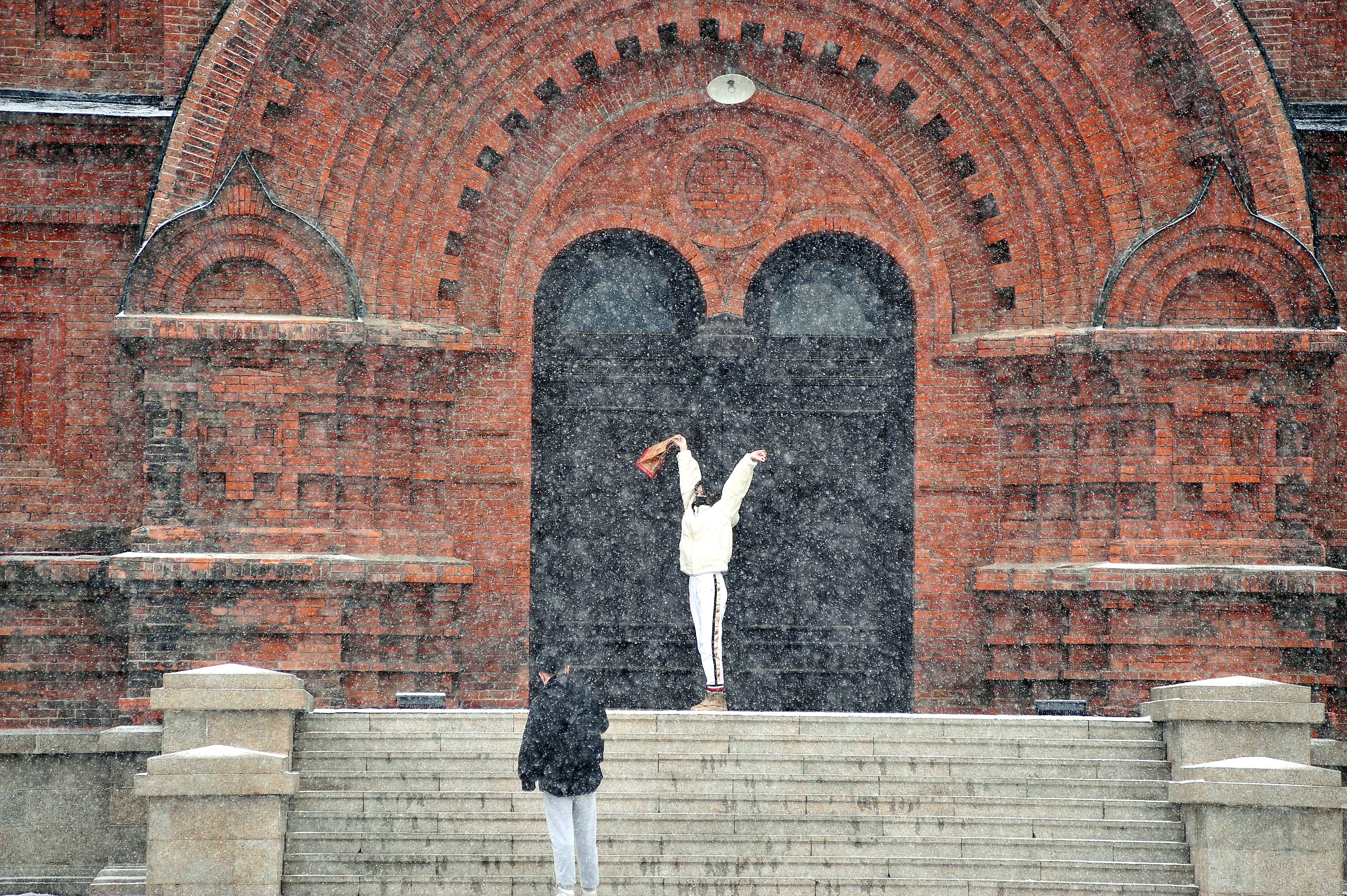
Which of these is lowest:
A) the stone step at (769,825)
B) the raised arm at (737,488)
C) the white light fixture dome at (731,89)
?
the stone step at (769,825)

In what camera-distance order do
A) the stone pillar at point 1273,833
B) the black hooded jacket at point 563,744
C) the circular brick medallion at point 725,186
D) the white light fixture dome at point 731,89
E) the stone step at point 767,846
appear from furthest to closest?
1. the circular brick medallion at point 725,186
2. the white light fixture dome at point 731,89
3. the stone step at point 767,846
4. the stone pillar at point 1273,833
5. the black hooded jacket at point 563,744

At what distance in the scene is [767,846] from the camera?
8.91m

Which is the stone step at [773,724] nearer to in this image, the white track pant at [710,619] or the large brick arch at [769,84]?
the white track pant at [710,619]

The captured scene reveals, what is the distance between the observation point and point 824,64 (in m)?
12.5

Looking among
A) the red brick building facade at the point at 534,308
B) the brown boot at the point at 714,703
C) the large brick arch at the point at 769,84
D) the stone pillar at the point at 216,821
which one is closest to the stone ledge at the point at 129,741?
the red brick building facade at the point at 534,308

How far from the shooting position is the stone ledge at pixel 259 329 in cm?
1112

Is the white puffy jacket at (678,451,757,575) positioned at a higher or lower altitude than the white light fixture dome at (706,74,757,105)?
lower

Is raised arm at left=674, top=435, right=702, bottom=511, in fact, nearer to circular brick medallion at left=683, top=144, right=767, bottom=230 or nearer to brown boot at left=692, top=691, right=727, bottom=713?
brown boot at left=692, top=691, right=727, bottom=713

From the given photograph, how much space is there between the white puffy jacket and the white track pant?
0.24 feet

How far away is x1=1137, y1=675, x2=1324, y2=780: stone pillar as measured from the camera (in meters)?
9.23

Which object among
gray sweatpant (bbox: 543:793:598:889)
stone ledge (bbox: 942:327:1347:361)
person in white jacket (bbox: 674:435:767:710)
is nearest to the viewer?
gray sweatpant (bbox: 543:793:598:889)

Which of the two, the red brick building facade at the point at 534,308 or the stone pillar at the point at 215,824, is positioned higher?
the red brick building facade at the point at 534,308

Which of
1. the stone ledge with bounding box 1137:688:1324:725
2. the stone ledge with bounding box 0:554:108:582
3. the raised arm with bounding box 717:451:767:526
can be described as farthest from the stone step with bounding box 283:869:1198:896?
the stone ledge with bounding box 0:554:108:582

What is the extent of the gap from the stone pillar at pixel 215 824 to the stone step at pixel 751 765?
0.67 m
